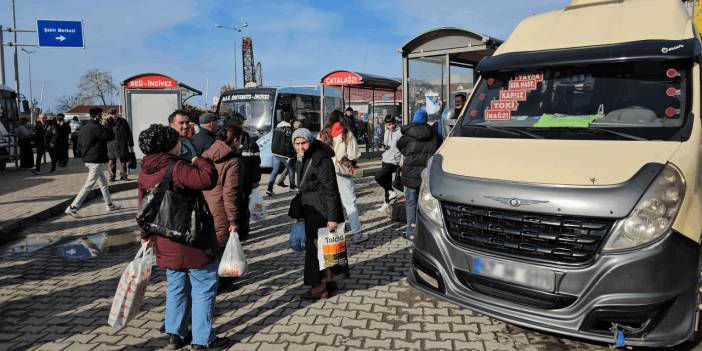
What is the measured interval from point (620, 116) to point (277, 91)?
14.1 meters

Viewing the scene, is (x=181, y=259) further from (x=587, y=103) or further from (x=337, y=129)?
(x=337, y=129)

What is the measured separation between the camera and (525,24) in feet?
16.5

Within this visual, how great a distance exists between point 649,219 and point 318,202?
2.76 m

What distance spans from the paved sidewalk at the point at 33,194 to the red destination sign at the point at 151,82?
2.68 meters

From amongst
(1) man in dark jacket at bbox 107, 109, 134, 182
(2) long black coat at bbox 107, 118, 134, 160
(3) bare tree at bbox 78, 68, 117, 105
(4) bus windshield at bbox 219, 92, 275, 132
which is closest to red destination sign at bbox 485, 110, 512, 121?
(1) man in dark jacket at bbox 107, 109, 134, 182

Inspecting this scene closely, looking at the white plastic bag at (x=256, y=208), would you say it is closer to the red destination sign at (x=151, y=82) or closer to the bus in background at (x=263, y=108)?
the bus in background at (x=263, y=108)

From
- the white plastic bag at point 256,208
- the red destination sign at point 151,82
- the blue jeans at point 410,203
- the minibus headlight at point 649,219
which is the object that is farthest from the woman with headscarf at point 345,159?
the red destination sign at point 151,82

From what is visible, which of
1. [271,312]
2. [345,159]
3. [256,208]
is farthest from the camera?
[256,208]

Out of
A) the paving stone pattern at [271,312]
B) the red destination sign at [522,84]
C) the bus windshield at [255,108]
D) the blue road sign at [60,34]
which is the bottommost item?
the paving stone pattern at [271,312]

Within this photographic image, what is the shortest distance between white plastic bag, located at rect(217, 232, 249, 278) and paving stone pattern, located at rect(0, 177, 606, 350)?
0.50m

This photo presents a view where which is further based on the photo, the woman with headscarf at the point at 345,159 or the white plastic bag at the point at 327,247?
the woman with headscarf at the point at 345,159

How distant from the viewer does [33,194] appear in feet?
37.9

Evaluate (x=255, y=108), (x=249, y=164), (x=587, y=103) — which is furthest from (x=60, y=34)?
(x=587, y=103)

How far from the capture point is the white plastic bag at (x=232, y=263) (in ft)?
13.3
